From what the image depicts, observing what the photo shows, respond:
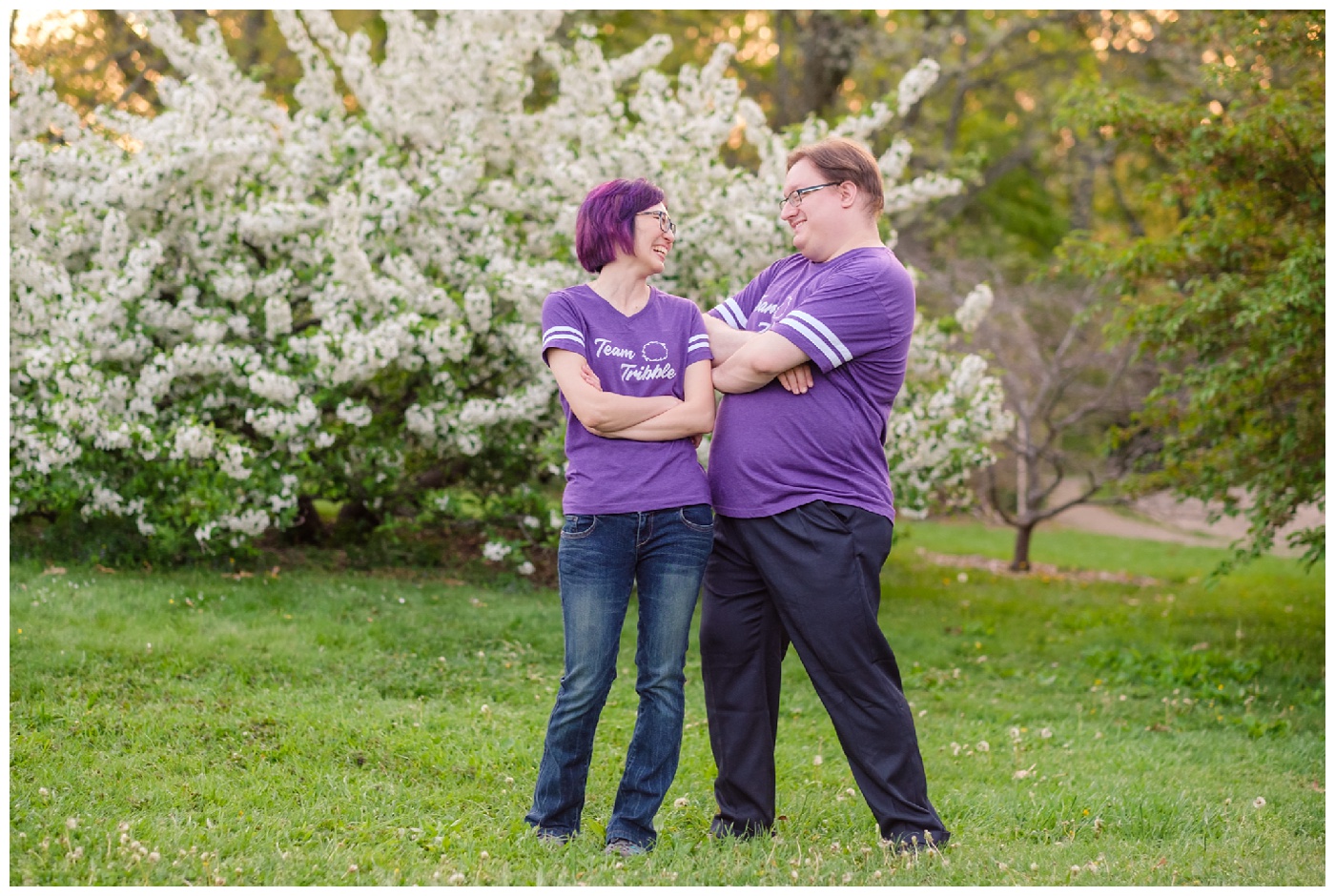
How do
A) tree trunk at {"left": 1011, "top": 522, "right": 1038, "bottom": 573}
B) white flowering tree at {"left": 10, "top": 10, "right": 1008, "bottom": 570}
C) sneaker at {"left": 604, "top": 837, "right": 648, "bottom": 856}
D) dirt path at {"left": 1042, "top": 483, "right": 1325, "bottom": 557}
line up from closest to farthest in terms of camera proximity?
sneaker at {"left": 604, "top": 837, "right": 648, "bottom": 856} < white flowering tree at {"left": 10, "top": 10, "right": 1008, "bottom": 570} < tree trunk at {"left": 1011, "top": 522, "right": 1038, "bottom": 573} < dirt path at {"left": 1042, "top": 483, "right": 1325, "bottom": 557}

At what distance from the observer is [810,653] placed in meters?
3.47

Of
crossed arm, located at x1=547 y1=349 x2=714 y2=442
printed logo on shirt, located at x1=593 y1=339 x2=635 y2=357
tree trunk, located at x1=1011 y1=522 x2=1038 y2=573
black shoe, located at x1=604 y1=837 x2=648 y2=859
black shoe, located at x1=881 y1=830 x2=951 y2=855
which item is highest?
printed logo on shirt, located at x1=593 y1=339 x2=635 y2=357

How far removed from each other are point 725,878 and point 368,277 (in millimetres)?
4800

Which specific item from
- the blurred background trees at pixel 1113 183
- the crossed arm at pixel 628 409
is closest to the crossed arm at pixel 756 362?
the crossed arm at pixel 628 409

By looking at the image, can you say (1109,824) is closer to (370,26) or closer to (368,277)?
(368,277)

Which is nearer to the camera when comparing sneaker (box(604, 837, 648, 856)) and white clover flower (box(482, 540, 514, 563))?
sneaker (box(604, 837, 648, 856))

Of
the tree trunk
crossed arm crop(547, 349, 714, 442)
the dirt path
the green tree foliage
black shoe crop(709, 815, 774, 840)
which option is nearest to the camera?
crossed arm crop(547, 349, 714, 442)

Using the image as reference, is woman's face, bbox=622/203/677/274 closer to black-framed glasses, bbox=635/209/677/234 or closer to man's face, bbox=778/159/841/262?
black-framed glasses, bbox=635/209/677/234

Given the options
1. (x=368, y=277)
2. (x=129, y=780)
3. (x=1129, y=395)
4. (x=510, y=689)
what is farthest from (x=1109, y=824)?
(x=1129, y=395)

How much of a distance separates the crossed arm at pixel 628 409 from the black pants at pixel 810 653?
0.38 m

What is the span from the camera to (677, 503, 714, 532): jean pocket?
10.8 ft

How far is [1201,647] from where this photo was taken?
7879 millimetres

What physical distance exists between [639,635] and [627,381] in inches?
28.0

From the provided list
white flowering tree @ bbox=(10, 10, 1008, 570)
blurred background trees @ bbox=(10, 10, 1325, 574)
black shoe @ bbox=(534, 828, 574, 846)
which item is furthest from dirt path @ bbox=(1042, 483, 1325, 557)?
black shoe @ bbox=(534, 828, 574, 846)
